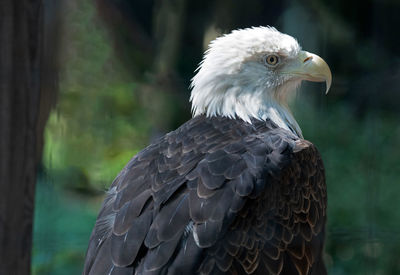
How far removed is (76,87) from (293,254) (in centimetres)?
214

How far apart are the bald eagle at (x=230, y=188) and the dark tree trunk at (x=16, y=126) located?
0.64 m

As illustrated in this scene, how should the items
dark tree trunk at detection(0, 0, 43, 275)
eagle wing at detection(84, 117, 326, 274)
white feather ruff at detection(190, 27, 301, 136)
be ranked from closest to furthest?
eagle wing at detection(84, 117, 326, 274)
white feather ruff at detection(190, 27, 301, 136)
dark tree trunk at detection(0, 0, 43, 275)

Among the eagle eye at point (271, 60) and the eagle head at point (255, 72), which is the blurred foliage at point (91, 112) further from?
the eagle eye at point (271, 60)

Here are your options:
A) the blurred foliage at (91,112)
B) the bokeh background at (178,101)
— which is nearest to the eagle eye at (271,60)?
the bokeh background at (178,101)

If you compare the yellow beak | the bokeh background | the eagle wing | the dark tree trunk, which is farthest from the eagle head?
the bokeh background

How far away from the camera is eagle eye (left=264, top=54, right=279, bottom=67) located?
3.34 metres

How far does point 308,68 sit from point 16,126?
147 centimetres

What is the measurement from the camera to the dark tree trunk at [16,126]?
346 cm

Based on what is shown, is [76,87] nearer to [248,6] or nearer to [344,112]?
[248,6]

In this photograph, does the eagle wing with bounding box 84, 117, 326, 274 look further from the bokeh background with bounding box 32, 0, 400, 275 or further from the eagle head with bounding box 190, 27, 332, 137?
the bokeh background with bounding box 32, 0, 400, 275

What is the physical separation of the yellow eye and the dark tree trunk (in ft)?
3.83

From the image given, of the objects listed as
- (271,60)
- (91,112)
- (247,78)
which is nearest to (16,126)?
(91,112)

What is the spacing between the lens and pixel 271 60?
11.0 ft

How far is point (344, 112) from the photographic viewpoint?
473 centimetres
